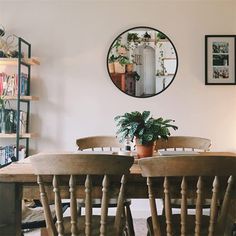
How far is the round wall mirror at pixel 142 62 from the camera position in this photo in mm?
3604

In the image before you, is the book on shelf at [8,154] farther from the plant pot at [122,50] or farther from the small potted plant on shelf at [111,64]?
the plant pot at [122,50]

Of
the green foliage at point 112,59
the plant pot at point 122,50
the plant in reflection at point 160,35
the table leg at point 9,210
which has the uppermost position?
the plant in reflection at point 160,35

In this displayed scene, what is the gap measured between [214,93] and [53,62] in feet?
6.03

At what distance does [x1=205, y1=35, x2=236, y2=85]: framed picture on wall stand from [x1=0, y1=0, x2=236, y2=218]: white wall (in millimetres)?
65

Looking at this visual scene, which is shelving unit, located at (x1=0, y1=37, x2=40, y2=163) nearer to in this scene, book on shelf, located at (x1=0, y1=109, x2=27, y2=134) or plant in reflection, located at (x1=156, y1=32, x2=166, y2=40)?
book on shelf, located at (x1=0, y1=109, x2=27, y2=134)

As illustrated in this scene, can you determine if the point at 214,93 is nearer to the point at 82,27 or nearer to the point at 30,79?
the point at 82,27

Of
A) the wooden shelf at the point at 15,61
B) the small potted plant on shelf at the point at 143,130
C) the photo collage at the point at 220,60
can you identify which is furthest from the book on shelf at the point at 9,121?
the photo collage at the point at 220,60

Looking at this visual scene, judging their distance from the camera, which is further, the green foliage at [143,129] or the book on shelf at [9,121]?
the book on shelf at [9,121]

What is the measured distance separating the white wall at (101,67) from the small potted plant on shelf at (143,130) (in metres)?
1.59

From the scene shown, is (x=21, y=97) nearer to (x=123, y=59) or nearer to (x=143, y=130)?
(x=123, y=59)

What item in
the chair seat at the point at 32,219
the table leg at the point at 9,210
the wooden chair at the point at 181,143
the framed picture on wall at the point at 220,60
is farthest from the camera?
the framed picture on wall at the point at 220,60

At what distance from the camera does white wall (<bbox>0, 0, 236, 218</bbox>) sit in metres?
3.60

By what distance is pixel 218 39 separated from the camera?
3580 millimetres

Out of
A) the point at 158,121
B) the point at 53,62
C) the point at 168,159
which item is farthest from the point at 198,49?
the point at 168,159
